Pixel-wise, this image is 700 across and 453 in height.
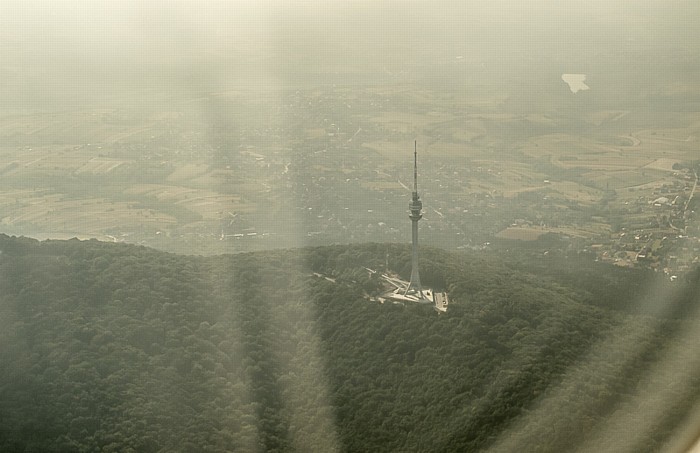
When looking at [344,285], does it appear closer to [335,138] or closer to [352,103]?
[335,138]

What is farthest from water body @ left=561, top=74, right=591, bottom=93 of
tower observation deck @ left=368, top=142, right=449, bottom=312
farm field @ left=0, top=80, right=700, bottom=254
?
tower observation deck @ left=368, top=142, right=449, bottom=312

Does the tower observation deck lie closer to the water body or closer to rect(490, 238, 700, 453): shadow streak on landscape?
rect(490, 238, 700, 453): shadow streak on landscape

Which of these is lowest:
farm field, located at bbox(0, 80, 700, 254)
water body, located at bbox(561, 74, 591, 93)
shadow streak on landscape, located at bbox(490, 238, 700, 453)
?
farm field, located at bbox(0, 80, 700, 254)

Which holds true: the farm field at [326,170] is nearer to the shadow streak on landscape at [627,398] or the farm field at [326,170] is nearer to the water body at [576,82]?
the water body at [576,82]

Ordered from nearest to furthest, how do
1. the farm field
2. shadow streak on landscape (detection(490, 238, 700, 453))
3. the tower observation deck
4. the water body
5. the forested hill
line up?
shadow streak on landscape (detection(490, 238, 700, 453))
the forested hill
the tower observation deck
the farm field
the water body

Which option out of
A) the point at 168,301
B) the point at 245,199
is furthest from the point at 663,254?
the point at 245,199

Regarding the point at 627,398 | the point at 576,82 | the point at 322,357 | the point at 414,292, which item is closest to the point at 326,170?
the point at 576,82

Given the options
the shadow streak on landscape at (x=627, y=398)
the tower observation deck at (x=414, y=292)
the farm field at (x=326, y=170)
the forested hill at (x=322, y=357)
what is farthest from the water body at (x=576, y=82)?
the shadow streak on landscape at (x=627, y=398)
